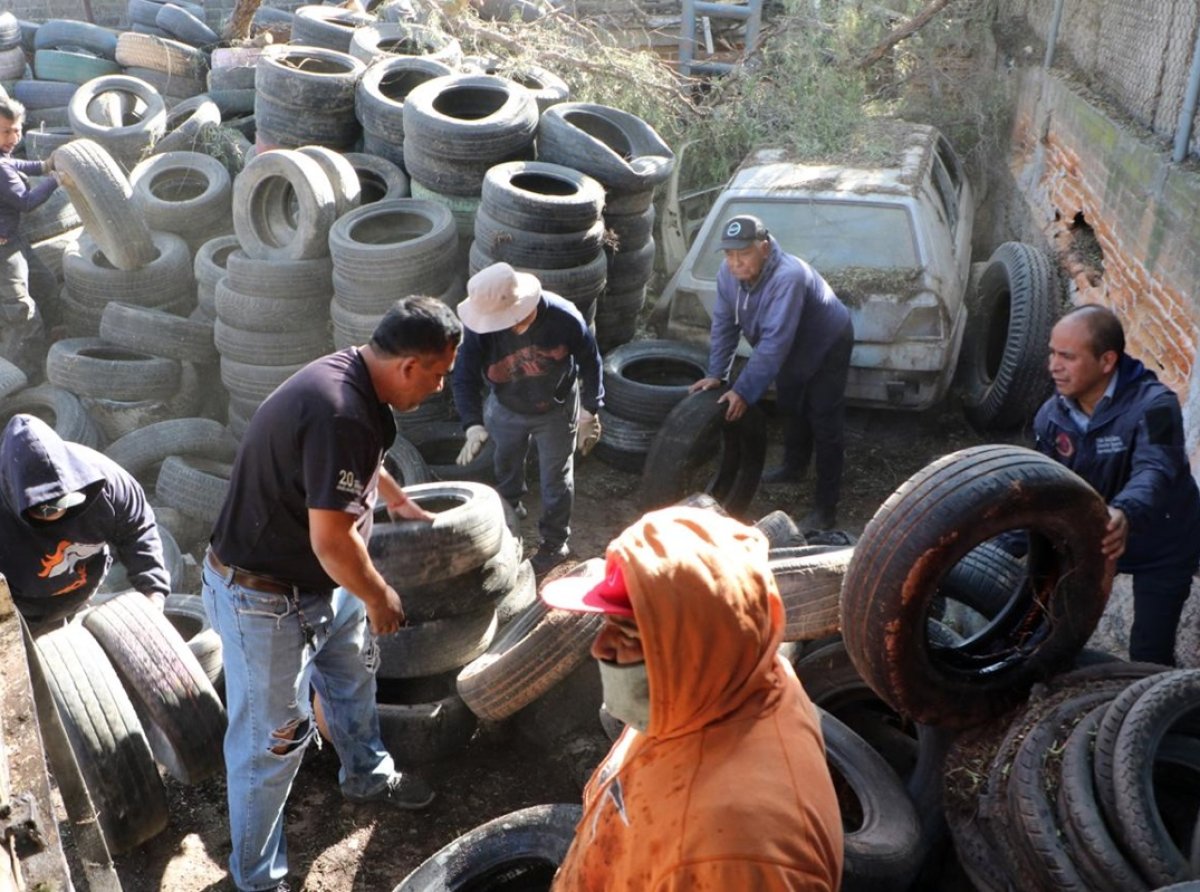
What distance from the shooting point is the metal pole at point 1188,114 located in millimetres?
5559

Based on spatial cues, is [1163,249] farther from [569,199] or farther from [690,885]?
[690,885]

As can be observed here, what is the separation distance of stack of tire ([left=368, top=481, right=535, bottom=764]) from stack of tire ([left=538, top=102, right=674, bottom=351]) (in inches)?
129

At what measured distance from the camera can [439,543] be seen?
441cm

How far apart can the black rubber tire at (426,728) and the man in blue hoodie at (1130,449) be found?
2745mm

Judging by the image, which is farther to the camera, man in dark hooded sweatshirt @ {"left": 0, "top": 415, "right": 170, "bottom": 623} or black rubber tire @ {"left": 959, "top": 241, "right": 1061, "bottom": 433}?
black rubber tire @ {"left": 959, "top": 241, "right": 1061, "bottom": 433}

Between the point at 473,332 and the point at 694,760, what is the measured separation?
3.96 meters

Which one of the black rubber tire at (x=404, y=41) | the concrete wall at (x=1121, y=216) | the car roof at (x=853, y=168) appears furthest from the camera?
the black rubber tire at (x=404, y=41)

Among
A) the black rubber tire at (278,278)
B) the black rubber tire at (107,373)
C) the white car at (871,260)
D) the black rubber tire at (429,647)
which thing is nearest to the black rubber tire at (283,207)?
the black rubber tire at (278,278)

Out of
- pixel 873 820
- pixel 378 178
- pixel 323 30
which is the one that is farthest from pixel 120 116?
pixel 873 820

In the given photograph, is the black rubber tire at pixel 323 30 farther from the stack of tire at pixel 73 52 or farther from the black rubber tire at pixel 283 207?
the stack of tire at pixel 73 52

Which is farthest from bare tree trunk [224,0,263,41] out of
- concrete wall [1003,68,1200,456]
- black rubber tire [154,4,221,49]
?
concrete wall [1003,68,1200,456]

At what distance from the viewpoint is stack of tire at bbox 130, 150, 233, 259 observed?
8.35 meters

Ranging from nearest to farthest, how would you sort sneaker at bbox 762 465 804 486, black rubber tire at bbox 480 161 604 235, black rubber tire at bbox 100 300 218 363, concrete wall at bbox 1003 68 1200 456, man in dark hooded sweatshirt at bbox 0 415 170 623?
man in dark hooded sweatshirt at bbox 0 415 170 623
concrete wall at bbox 1003 68 1200 456
black rubber tire at bbox 480 161 604 235
sneaker at bbox 762 465 804 486
black rubber tire at bbox 100 300 218 363

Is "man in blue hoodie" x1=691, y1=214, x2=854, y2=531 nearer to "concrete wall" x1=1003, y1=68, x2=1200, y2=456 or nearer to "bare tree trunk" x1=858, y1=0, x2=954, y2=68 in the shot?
"concrete wall" x1=1003, y1=68, x2=1200, y2=456
